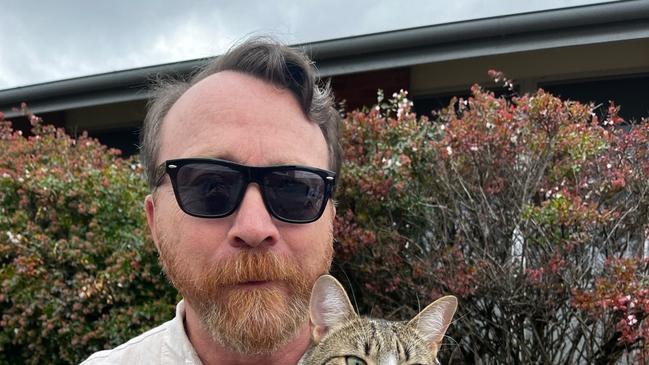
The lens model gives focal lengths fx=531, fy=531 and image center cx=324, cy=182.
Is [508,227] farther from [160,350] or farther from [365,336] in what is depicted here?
[160,350]

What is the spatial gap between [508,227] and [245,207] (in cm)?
278

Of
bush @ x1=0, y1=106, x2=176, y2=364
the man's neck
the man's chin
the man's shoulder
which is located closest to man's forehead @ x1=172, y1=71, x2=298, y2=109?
the man's chin

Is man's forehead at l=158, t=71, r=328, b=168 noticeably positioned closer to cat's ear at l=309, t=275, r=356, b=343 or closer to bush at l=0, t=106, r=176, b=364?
cat's ear at l=309, t=275, r=356, b=343

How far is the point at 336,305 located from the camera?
212cm

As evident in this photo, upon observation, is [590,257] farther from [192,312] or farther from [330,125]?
[192,312]

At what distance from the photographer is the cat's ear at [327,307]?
6.25 ft

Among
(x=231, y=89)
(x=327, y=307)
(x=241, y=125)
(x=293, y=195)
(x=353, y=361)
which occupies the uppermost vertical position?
(x=231, y=89)

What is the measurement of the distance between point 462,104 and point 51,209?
12.5 ft

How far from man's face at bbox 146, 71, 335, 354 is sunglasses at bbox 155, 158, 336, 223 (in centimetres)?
2

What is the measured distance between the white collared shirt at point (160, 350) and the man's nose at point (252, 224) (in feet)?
1.80

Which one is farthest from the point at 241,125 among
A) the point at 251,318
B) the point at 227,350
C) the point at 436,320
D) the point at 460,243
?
the point at 460,243

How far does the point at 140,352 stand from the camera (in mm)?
2141

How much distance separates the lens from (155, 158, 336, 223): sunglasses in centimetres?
172

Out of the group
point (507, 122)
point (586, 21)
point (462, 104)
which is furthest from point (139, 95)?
point (586, 21)
